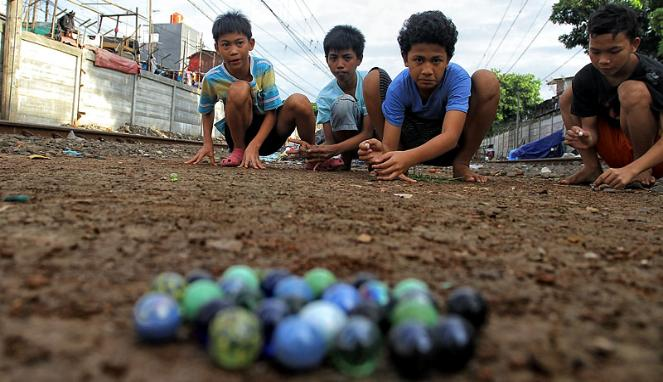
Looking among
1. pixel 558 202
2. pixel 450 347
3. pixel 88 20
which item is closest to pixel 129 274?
pixel 450 347

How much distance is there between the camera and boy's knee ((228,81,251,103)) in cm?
464

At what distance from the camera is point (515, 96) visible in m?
47.7

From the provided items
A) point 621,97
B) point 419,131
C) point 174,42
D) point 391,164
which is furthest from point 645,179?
point 174,42

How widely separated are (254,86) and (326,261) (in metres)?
3.74

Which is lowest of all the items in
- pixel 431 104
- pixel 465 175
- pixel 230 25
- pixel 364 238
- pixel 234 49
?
pixel 364 238

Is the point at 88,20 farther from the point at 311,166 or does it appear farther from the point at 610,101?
the point at 610,101

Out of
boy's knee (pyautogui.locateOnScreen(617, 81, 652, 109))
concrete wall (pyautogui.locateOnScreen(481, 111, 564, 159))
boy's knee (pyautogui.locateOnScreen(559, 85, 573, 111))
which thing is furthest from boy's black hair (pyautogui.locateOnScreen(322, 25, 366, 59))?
concrete wall (pyautogui.locateOnScreen(481, 111, 564, 159))

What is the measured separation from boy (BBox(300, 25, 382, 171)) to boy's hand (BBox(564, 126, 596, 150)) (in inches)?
72.9

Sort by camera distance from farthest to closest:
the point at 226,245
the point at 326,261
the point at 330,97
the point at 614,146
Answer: the point at 330,97 < the point at 614,146 < the point at 226,245 < the point at 326,261

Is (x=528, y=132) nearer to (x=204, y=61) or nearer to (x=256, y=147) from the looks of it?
(x=204, y=61)

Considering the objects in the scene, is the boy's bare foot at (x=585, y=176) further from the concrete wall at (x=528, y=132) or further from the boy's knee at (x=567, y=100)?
the concrete wall at (x=528, y=132)

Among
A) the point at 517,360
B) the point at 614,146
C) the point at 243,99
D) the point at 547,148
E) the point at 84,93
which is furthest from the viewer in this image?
the point at 84,93

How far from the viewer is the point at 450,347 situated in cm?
85

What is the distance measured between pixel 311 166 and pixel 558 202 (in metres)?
2.94
